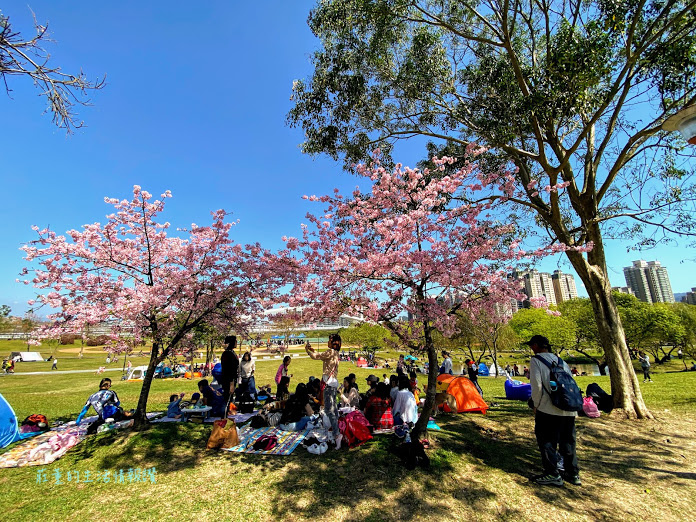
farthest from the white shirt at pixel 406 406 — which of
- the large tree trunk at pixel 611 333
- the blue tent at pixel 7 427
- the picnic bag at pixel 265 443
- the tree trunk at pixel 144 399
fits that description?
the blue tent at pixel 7 427

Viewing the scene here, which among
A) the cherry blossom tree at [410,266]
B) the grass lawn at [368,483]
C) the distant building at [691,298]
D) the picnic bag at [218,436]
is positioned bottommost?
the grass lawn at [368,483]

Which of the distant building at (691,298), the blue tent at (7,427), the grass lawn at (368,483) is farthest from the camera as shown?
the distant building at (691,298)

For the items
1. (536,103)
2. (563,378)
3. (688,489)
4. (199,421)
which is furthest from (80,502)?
(536,103)

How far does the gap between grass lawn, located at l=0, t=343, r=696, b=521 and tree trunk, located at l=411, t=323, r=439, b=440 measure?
431mm

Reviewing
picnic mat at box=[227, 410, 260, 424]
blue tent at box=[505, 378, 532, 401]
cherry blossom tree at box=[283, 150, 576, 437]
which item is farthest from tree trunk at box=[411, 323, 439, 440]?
blue tent at box=[505, 378, 532, 401]

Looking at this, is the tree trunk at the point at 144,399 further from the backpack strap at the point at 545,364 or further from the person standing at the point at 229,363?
the backpack strap at the point at 545,364

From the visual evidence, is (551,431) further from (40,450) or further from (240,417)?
(40,450)

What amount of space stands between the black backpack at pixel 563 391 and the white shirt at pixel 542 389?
5cm

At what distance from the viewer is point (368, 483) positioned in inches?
192

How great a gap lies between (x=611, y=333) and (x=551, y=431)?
5794mm

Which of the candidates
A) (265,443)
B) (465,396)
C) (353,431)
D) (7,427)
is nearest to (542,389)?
(353,431)

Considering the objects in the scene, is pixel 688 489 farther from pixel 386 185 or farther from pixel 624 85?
pixel 624 85

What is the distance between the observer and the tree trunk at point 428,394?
589 centimetres

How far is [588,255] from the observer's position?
383 inches
